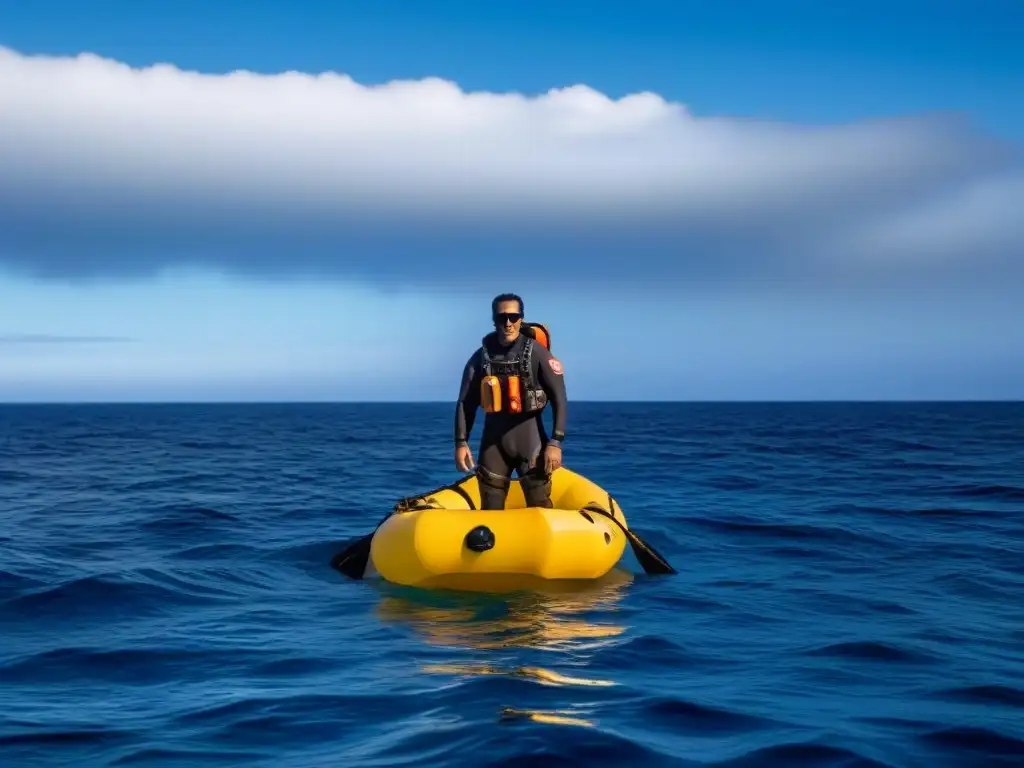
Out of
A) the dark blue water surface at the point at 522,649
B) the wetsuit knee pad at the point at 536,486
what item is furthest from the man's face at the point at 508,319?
the dark blue water surface at the point at 522,649

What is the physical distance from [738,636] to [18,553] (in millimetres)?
7786

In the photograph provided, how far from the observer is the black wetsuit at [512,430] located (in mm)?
8414

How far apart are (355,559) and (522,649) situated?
363 centimetres

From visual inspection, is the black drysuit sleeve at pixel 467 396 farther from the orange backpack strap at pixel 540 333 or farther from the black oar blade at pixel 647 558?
the black oar blade at pixel 647 558

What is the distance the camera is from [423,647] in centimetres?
634

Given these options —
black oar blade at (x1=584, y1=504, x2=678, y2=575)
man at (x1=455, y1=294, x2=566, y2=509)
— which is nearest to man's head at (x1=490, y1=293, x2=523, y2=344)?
man at (x1=455, y1=294, x2=566, y2=509)

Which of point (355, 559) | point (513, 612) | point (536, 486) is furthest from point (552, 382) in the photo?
point (355, 559)

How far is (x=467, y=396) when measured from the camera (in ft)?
28.2

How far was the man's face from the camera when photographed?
8.20m

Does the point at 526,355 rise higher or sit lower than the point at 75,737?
higher

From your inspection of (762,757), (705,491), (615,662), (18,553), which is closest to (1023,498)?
(705,491)

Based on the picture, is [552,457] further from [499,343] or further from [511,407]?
[499,343]

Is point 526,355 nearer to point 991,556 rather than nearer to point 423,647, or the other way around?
point 423,647

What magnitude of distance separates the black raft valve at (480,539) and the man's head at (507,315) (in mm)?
1672
